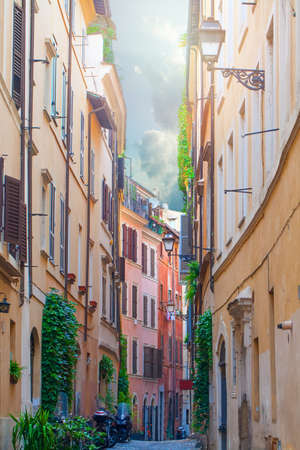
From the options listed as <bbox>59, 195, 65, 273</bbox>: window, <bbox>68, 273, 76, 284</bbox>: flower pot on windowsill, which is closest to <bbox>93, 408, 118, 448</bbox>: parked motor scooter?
<bbox>68, 273, 76, 284</bbox>: flower pot on windowsill

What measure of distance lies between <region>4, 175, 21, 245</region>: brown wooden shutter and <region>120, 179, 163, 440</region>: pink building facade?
31291 millimetres

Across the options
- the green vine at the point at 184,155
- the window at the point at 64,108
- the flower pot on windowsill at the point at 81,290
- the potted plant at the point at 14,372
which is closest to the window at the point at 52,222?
the window at the point at 64,108

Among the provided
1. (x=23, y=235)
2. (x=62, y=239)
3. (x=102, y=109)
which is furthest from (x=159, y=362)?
(x=23, y=235)

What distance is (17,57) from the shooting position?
15.1m

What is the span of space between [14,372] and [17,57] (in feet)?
17.8

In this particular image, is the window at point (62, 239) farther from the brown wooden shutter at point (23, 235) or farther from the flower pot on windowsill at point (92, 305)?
the brown wooden shutter at point (23, 235)

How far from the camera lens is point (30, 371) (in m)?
16.6

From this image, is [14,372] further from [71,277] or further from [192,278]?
[192,278]

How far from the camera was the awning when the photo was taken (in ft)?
85.8

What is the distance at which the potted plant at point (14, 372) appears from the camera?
46.7 ft

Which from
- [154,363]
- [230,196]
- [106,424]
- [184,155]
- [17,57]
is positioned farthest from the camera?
[154,363]

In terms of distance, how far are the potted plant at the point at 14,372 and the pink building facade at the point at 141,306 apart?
3049cm

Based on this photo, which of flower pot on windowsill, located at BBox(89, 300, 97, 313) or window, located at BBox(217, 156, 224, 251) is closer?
window, located at BBox(217, 156, 224, 251)

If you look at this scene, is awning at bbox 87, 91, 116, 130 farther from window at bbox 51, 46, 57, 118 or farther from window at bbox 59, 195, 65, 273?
window at bbox 51, 46, 57, 118
